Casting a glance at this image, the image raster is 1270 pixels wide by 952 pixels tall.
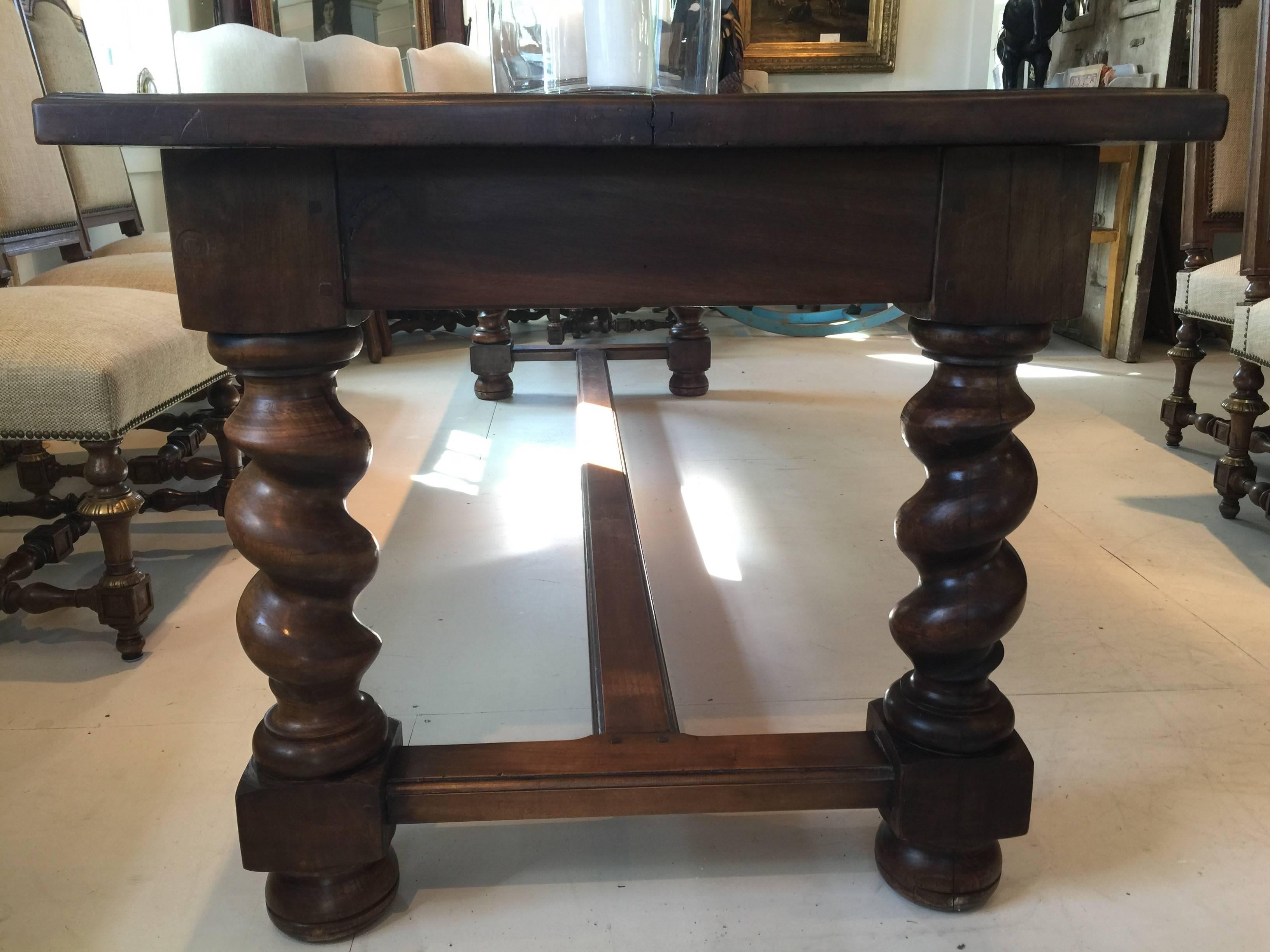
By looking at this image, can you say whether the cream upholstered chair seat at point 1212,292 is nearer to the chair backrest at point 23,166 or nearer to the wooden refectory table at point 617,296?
the wooden refectory table at point 617,296

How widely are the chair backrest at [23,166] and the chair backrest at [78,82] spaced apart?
74 mm

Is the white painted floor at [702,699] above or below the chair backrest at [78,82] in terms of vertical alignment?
below

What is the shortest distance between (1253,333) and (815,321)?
7.82ft

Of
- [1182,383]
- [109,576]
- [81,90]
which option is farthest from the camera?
[81,90]

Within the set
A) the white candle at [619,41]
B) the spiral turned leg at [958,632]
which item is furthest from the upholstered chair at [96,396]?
the spiral turned leg at [958,632]

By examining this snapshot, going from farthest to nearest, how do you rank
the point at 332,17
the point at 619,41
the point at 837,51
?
the point at 837,51 → the point at 332,17 → the point at 619,41

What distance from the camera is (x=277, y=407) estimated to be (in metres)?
0.82

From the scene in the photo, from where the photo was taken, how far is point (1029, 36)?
2.00 m

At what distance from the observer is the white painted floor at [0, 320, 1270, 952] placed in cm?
94

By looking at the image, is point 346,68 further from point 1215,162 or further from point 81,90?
point 1215,162

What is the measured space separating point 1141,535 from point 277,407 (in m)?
1.65

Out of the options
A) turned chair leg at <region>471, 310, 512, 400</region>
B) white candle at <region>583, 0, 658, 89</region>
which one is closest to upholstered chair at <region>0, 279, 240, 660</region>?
white candle at <region>583, 0, 658, 89</region>

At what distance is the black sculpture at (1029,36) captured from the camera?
144cm

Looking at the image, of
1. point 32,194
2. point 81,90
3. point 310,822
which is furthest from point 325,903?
point 81,90
